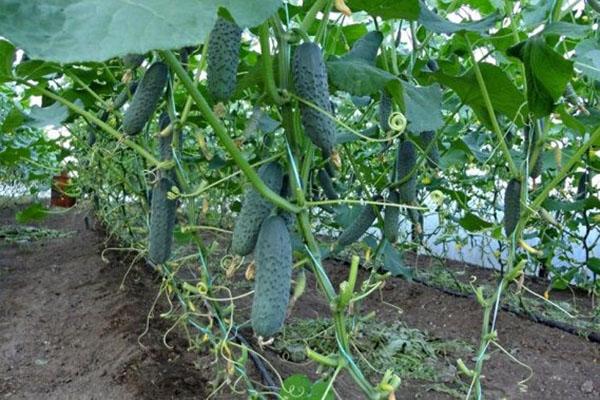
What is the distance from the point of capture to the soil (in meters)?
2.55

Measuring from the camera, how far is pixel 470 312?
12.2ft

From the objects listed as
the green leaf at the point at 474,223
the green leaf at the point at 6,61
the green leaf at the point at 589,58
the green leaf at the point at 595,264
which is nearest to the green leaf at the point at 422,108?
the green leaf at the point at 589,58

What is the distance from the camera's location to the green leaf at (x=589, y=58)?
4.64 ft

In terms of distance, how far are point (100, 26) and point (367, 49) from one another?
104cm

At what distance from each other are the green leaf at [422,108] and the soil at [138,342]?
897 mm

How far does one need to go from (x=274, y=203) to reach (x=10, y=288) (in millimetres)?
3473

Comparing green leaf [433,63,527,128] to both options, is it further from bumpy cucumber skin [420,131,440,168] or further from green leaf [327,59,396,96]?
green leaf [327,59,396,96]

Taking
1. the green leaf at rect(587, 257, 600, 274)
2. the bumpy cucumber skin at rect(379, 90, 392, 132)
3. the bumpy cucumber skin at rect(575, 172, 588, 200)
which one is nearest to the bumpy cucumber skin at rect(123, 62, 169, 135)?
the bumpy cucumber skin at rect(379, 90, 392, 132)

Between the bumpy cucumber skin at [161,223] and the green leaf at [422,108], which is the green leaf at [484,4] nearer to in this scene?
the green leaf at [422,108]

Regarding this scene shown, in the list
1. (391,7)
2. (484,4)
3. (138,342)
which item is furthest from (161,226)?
(484,4)

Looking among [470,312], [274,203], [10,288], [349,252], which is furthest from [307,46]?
[349,252]

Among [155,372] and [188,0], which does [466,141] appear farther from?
[188,0]

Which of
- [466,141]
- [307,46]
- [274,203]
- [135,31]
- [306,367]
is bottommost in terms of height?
[306,367]

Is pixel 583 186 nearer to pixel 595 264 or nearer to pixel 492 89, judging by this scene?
pixel 595 264
